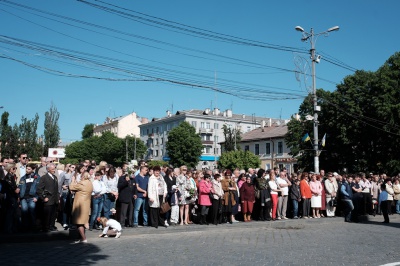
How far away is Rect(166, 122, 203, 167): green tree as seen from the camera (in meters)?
92.4

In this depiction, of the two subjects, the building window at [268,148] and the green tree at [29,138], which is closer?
the green tree at [29,138]

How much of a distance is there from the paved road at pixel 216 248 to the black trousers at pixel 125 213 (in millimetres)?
808

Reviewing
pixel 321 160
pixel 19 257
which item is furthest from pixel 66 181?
pixel 321 160

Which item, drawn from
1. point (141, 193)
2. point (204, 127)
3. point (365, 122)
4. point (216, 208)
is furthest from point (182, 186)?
point (204, 127)

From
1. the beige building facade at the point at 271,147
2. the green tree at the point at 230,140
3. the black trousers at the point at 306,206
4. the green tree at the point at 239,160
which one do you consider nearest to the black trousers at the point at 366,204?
the black trousers at the point at 306,206

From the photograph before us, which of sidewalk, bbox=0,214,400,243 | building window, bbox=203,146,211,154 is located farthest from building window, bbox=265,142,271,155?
sidewalk, bbox=0,214,400,243

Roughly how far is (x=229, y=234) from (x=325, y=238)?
117 inches

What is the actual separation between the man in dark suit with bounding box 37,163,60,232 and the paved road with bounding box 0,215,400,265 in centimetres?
102

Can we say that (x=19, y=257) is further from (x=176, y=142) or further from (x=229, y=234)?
(x=176, y=142)

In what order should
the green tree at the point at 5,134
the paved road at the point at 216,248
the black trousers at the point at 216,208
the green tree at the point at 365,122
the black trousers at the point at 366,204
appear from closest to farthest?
the paved road at the point at 216,248 → the black trousers at the point at 216,208 → the black trousers at the point at 366,204 → the green tree at the point at 5,134 → the green tree at the point at 365,122

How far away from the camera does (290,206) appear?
63.4 feet

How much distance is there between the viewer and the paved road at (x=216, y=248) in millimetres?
8977

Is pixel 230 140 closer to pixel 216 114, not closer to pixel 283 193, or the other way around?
pixel 216 114

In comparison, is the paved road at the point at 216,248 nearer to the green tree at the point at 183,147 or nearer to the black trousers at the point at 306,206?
the black trousers at the point at 306,206
